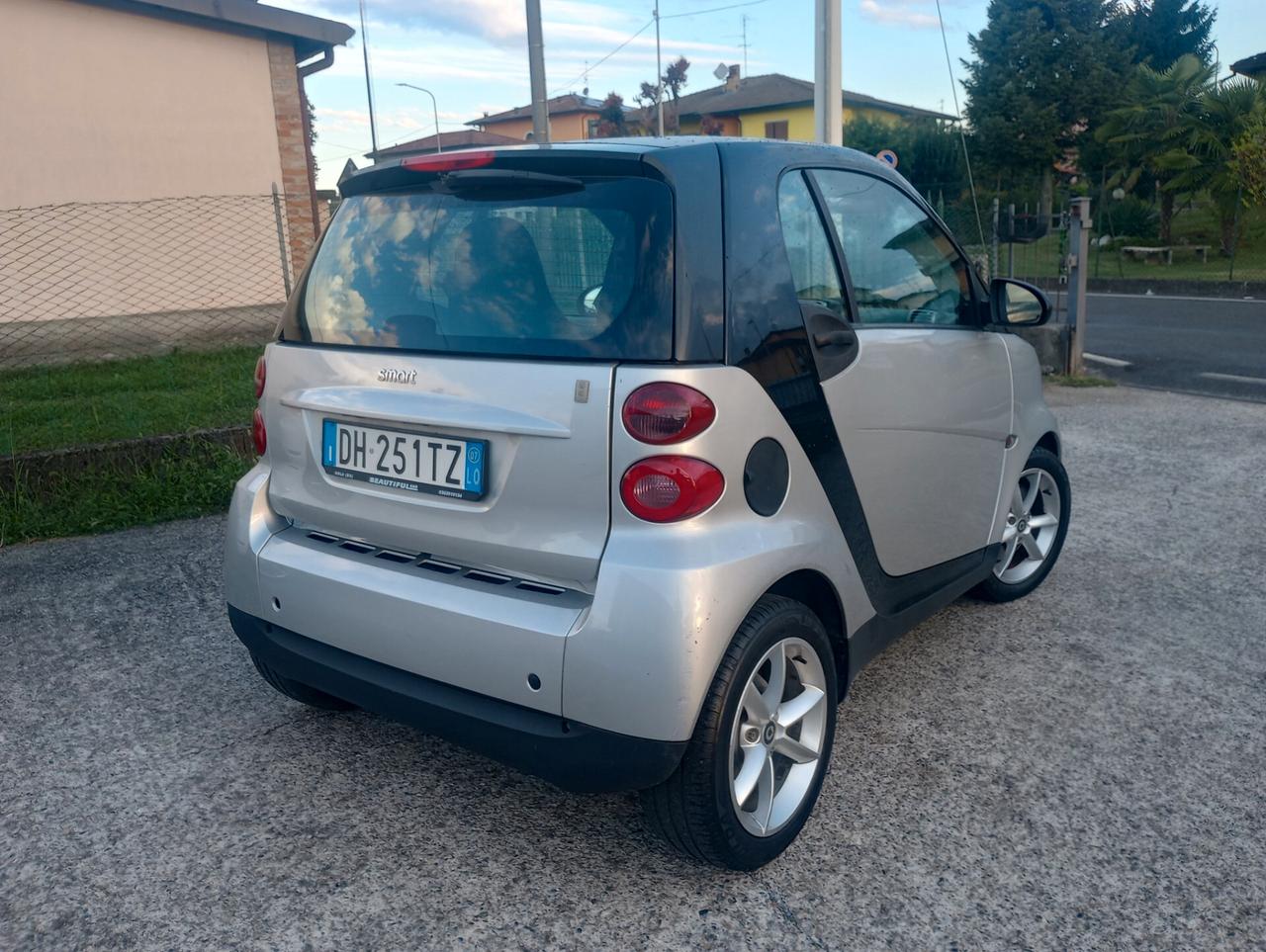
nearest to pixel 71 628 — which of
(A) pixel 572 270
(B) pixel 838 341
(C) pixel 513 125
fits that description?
(A) pixel 572 270

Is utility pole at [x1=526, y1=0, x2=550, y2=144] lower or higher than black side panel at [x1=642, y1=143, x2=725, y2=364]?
higher

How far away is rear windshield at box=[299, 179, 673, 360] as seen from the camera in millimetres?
2383

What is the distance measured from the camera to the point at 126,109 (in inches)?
480

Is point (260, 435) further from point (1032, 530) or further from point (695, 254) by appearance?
point (1032, 530)

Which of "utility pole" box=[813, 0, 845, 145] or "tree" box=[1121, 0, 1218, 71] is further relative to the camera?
"tree" box=[1121, 0, 1218, 71]

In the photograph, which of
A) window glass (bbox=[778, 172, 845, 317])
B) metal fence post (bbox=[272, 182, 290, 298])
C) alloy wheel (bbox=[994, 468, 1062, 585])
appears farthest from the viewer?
metal fence post (bbox=[272, 182, 290, 298])

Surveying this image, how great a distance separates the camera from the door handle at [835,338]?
271 cm

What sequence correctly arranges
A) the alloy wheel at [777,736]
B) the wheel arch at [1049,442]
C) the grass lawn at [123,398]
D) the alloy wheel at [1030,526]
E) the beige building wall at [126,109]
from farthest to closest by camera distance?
the beige building wall at [126,109], the grass lawn at [123,398], the wheel arch at [1049,442], the alloy wheel at [1030,526], the alloy wheel at [777,736]

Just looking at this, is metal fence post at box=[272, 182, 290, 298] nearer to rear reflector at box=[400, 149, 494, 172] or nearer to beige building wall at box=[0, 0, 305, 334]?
beige building wall at box=[0, 0, 305, 334]

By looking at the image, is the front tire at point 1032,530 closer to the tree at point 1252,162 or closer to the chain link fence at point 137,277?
the chain link fence at point 137,277

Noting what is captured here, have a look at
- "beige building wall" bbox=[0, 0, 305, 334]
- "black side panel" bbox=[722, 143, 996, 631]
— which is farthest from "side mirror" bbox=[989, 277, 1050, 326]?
"beige building wall" bbox=[0, 0, 305, 334]

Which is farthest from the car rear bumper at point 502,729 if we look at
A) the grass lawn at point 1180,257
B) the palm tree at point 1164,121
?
the palm tree at point 1164,121

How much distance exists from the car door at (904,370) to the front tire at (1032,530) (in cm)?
48

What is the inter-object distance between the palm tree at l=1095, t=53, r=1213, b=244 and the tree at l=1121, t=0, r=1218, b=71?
46.0 ft
